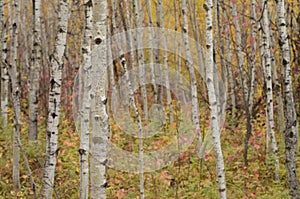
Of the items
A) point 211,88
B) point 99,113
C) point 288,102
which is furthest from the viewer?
point 288,102

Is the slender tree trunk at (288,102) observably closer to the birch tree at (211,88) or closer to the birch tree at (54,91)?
the birch tree at (211,88)

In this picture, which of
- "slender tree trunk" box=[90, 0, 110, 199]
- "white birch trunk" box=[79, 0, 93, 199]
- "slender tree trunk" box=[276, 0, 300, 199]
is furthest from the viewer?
"slender tree trunk" box=[276, 0, 300, 199]

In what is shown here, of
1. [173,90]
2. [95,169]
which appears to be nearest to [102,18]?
[95,169]

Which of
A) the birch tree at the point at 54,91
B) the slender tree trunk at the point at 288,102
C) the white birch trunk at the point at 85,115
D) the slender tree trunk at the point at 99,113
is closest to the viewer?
the slender tree trunk at the point at 99,113

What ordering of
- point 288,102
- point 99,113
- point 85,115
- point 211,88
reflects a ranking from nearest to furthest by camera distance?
point 99,113, point 85,115, point 211,88, point 288,102

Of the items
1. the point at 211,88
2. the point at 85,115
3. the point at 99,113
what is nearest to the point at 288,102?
the point at 211,88

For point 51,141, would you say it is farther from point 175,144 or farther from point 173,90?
point 173,90

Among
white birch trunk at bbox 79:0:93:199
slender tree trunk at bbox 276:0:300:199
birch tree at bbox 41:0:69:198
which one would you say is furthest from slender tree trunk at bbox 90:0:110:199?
slender tree trunk at bbox 276:0:300:199

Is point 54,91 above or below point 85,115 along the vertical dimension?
above

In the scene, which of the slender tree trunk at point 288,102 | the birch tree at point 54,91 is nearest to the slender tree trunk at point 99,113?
the birch tree at point 54,91

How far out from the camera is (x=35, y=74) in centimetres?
827

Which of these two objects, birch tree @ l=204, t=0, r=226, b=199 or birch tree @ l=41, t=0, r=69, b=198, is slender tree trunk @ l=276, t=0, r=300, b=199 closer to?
birch tree @ l=204, t=0, r=226, b=199

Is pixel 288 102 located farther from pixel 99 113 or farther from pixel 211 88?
pixel 99 113

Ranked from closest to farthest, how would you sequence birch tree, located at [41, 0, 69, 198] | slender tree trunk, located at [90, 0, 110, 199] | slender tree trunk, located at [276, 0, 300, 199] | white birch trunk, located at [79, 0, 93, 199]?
slender tree trunk, located at [90, 0, 110, 199] < white birch trunk, located at [79, 0, 93, 199] < birch tree, located at [41, 0, 69, 198] < slender tree trunk, located at [276, 0, 300, 199]
